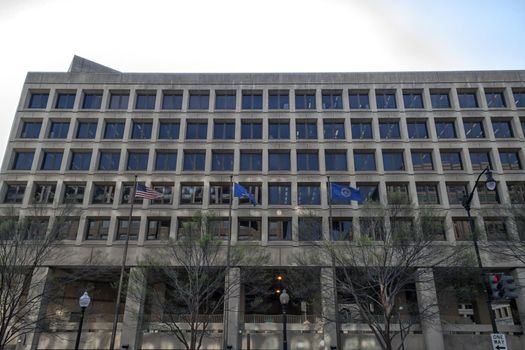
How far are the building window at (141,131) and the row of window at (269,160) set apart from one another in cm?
175

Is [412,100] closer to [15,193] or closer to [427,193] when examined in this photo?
[427,193]

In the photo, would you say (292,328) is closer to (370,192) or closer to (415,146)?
(370,192)

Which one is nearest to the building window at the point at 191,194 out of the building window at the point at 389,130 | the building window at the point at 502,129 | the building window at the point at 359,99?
the building window at the point at 359,99

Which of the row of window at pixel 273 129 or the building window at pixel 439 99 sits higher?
the building window at pixel 439 99

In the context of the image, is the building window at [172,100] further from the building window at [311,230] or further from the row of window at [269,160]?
the building window at [311,230]

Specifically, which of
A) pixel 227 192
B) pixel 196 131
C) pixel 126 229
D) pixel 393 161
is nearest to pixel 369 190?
pixel 393 161

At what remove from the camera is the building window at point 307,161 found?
40.4 meters

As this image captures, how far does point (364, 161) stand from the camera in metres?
40.6

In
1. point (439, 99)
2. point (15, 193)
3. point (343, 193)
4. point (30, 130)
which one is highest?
point (439, 99)

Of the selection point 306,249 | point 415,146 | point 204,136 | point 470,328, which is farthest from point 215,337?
point 415,146

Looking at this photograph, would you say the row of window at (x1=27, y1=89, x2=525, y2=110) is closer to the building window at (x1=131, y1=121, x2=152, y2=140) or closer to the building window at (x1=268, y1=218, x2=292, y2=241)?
the building window at (x1=131, y1=121, x2=152, y2=140)

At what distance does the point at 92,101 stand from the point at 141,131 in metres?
6.76

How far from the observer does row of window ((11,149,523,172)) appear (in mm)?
40156

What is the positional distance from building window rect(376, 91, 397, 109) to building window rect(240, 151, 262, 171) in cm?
1384
